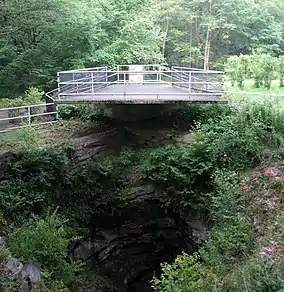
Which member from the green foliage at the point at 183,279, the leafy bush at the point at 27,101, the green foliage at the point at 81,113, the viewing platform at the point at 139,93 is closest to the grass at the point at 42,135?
the green foliage at the point at 81,113

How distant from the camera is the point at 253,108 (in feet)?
42.1

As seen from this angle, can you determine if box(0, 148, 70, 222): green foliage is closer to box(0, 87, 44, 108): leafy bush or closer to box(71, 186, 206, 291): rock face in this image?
box(71, 186, 206, 291): rock face

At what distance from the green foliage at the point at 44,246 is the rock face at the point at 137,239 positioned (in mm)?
1954

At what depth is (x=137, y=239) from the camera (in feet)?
45.5

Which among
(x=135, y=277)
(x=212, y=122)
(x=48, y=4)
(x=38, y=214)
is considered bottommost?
(x=135, y=277)

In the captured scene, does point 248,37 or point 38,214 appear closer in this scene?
point 38,214

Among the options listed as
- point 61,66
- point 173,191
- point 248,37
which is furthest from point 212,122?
point 248,37

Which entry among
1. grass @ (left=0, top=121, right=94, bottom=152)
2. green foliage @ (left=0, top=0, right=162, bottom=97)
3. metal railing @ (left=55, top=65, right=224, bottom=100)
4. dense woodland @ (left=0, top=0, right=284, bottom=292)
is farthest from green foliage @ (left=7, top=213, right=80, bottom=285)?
green foliage @ (left=0, top=0, right=162, bottom=97)

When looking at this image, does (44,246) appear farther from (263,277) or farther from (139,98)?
(139,98)

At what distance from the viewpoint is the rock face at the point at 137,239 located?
13.0m

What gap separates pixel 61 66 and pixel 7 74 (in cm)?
255

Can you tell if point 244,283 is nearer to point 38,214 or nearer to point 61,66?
Result: point 38,214

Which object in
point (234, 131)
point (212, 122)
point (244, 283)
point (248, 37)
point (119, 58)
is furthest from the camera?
point (248, 37)

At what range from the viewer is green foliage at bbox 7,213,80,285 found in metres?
9.86
